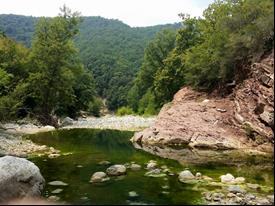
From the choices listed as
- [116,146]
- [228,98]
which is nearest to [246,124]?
[228,98]

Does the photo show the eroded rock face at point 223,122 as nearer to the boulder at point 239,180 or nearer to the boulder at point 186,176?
the boulder at point 239,180

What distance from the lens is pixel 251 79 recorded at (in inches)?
1300

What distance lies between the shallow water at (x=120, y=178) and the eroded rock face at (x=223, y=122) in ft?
11.1

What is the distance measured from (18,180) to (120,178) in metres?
4.84

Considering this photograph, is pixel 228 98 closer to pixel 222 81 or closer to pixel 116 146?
pixel 222 81

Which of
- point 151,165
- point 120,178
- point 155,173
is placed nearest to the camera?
point 120,178

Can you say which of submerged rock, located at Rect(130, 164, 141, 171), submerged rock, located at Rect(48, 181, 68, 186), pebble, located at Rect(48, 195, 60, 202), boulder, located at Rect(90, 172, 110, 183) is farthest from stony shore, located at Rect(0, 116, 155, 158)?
pebble, located at Rect(48, 195, 60, 202)

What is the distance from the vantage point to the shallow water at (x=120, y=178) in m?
16.2

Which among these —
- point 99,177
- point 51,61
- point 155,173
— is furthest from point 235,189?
point 51,61

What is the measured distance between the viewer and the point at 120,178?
20.1m

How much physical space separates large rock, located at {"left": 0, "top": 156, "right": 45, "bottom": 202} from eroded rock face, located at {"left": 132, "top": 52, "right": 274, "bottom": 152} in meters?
15.2

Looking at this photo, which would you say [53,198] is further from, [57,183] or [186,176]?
[186,176]

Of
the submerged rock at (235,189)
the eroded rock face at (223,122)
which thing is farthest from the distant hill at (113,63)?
the submerged rock at (235,189)

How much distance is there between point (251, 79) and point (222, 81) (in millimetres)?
7050
